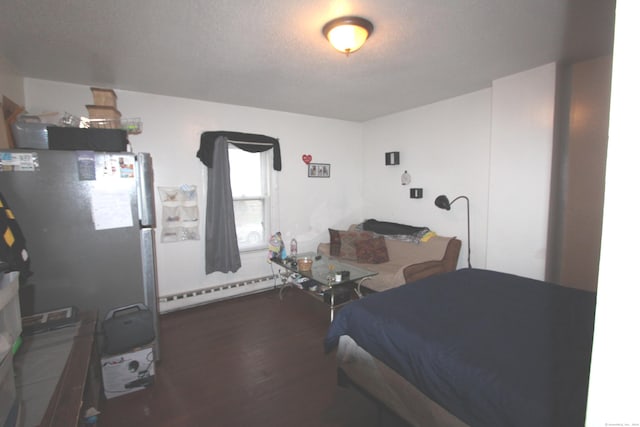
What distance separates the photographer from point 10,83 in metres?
2.28

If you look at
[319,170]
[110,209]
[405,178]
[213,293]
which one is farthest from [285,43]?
→ [213,293]

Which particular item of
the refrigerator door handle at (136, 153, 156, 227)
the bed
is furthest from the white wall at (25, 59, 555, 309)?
the refrigerator door handle at (136, 153, 156, 227)

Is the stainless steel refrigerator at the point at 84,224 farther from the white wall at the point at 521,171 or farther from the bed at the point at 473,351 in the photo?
the white wall at the point at 521,171

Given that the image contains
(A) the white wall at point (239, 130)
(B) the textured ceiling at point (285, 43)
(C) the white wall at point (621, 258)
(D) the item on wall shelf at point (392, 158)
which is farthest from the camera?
(D) the item on wall shelf at point (392, 158)

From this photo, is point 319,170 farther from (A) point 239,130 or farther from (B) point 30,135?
(B) point 30,135

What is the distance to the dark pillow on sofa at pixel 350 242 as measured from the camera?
377cm

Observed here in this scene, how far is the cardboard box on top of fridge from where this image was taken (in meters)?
1.95

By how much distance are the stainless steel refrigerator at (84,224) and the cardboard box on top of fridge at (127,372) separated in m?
0.29

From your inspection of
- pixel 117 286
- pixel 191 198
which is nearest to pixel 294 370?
pixel 117 286

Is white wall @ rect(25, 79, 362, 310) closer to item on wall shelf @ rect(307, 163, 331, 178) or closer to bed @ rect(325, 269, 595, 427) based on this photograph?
item on wall shelf @ rect(307, 163, 331, 178)

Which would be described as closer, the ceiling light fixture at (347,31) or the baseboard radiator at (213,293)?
the ceiling light fixture at (347,31)

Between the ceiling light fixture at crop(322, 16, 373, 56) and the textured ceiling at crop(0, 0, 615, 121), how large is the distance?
49 millimetres

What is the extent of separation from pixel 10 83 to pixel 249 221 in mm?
2435

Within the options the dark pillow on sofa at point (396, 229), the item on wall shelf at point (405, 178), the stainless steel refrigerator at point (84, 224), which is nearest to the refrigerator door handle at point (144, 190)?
the stainless steel refrigerator at point (84, 224)
